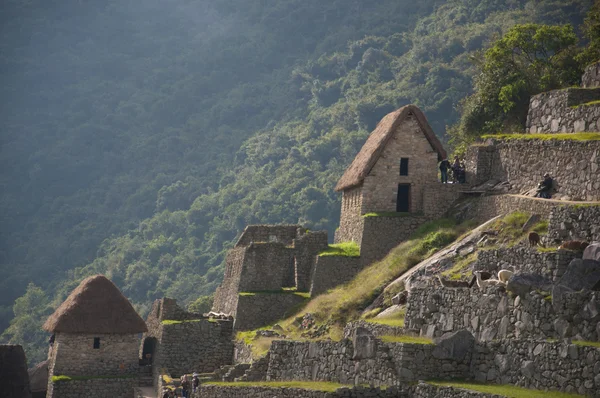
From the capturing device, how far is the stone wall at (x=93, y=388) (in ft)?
152

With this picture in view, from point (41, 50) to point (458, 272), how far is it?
132 m

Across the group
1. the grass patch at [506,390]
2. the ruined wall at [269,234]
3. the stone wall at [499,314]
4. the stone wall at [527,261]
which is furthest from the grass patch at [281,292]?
the grass patch at [506,390]

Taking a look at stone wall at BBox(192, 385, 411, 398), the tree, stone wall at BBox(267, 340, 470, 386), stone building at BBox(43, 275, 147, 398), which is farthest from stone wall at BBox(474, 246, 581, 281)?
stone building at BBox(43, 275, 147, 398)

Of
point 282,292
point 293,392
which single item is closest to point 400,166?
point 282,292

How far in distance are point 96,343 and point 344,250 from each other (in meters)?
9.32

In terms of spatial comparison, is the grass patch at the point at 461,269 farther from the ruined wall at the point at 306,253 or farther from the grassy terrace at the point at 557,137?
the ruined wall at the point at 306,253

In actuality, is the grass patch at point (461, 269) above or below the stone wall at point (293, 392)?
above

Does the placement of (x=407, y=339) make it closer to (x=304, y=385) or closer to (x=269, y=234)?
(x=304, y=385)

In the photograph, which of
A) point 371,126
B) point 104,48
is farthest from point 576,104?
point 104,48

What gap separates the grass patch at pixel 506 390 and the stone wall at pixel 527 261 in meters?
3.84

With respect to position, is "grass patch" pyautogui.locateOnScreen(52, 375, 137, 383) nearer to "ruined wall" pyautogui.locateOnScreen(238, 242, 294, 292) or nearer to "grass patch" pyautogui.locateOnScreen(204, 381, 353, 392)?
"ruined wall" pyautogui.locateOnScreen(238, 242, 294, 292)

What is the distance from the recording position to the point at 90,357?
4775cm

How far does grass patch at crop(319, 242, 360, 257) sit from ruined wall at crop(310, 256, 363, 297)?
0.45 ft

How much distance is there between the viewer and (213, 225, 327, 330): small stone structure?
157 feet
